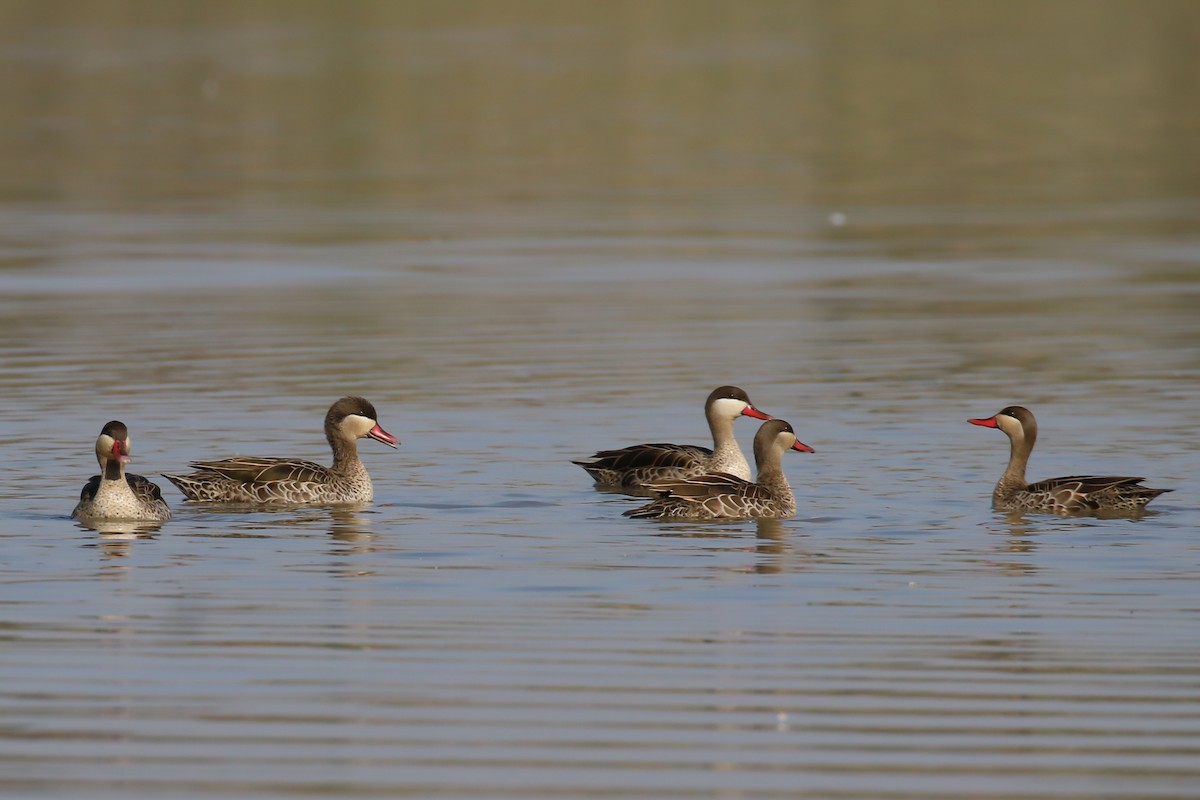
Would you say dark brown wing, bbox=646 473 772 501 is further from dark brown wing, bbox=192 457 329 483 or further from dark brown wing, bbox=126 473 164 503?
dark brown wing, bbox=126 473 164 503

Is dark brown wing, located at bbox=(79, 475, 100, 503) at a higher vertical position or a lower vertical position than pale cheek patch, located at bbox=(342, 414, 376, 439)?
lower

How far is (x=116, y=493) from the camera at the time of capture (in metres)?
15.7

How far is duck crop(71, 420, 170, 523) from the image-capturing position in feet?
51.7

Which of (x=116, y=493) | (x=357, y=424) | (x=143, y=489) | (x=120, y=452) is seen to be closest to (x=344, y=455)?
(x=357, y=424)

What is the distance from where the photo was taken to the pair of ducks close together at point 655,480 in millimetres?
15945

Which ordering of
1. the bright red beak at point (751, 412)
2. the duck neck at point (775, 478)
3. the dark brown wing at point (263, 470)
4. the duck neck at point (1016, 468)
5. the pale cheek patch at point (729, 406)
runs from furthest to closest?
the pale cheek patch at point (729, 406) → the bright red beak at point (751, 412) → the dark brown wing at point (263, 470) → the duck neck at point (1016, 468) → the duck neck at point (775, 478)

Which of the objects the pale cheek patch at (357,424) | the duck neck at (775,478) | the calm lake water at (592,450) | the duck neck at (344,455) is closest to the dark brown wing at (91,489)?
the calm lake water at (592,450)

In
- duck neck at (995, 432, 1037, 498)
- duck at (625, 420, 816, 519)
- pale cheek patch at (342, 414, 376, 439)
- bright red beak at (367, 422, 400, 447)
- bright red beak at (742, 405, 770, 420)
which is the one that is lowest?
duck at (625, 420, 816, 519)

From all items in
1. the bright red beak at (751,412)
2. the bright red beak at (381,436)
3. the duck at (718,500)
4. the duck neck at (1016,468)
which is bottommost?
the duck at (718,500)

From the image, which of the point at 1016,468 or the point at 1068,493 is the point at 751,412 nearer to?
the point at 1016,468

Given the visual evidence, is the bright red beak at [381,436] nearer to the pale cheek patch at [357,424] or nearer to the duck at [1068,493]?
the pale cheek patch at [357,424]

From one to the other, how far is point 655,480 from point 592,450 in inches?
65.1

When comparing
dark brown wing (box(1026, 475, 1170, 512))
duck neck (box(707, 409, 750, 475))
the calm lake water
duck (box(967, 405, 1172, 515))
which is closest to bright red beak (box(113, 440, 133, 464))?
the calm lake water

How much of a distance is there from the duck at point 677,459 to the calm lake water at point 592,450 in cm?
30
